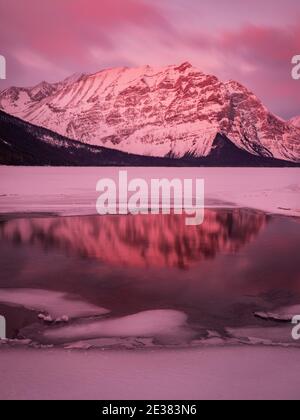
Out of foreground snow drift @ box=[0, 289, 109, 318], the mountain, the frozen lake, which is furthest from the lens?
the mountain

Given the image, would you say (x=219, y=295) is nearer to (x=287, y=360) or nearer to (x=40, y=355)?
(x=287, y=360)

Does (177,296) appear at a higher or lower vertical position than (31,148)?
lower

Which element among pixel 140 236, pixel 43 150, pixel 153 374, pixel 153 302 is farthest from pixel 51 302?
pixel 43 150

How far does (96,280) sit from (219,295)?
8.29ft

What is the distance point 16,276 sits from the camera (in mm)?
10062

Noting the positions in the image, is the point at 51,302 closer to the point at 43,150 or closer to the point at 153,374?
the point at 153,374

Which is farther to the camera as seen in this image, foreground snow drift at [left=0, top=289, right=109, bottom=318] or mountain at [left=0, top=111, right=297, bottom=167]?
mountain at [left=0, top=111, right=297, bottom=167]

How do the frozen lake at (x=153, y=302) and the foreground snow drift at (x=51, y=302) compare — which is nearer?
the frozen lake at (x=153, y=302)

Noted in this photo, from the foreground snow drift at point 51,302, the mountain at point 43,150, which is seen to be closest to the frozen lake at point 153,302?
the foreground snow drift at point 51,302

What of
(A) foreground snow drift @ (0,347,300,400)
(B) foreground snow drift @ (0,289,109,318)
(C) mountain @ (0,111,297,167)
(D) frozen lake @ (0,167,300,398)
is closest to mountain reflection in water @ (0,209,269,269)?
(D) frozen lake @ (0,167,300,398)

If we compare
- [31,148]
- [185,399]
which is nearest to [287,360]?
[185,399]

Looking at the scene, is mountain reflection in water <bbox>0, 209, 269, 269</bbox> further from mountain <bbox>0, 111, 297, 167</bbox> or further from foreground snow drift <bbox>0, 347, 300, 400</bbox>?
mountain <bbox>0, 111, 297, 167</bbox>

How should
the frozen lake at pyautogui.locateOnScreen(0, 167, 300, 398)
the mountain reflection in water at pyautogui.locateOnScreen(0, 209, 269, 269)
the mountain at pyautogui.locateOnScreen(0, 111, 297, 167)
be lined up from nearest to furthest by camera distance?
the frozen lake at pyautogui.locateOnScreen(0, 167, 300, 398) → the mountain reflection in water at pyautogui.locateOnScreen(0, 209, 269, 269) → the mountain at pyautogui.locateOnScreen(0, 111, 297, 167)

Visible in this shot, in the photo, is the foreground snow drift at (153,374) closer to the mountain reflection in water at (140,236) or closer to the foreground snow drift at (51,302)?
the foreground snow drift at (51,302)
